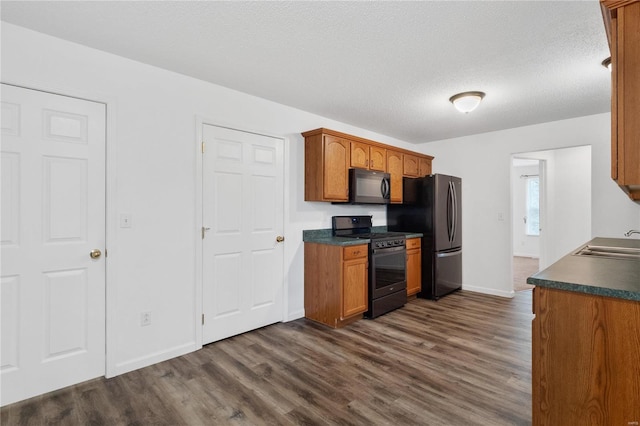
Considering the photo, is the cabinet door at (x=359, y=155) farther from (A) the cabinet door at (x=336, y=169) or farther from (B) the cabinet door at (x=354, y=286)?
(B) the cabinet door at (x=354, y=286)

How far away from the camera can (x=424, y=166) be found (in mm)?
5047

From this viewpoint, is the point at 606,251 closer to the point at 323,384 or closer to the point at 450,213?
the point at 450,213

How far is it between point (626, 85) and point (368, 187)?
9.01ft

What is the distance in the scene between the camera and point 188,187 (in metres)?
2.72

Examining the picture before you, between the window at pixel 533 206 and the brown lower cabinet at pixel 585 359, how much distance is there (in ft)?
25.2

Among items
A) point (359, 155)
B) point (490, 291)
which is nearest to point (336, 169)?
point (359, 155)

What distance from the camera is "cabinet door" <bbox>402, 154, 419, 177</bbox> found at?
4.63 metres

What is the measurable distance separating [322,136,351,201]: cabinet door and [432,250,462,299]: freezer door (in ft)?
5.50

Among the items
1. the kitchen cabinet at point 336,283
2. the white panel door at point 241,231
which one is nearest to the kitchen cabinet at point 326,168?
the white panel door at point 241,231

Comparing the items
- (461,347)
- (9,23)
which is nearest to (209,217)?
(9,23)

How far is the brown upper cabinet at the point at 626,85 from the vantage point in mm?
1279

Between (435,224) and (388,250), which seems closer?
(388,250)

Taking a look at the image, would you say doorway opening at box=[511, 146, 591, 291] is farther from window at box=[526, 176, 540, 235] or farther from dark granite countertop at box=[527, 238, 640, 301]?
dark granite countertop at box=[527, 238, 640, 301]

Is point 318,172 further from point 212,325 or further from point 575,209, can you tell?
point 575,209
